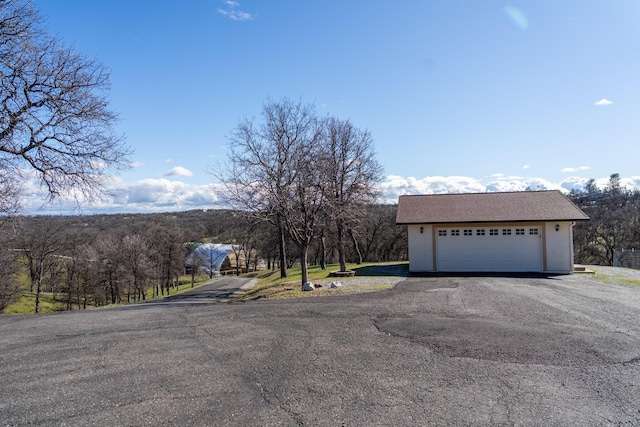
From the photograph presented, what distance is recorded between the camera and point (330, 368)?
225 inches

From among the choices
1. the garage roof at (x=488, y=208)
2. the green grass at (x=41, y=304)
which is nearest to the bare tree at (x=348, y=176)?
the garage roof at (x=488, y=208)

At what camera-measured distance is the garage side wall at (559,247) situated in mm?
20344

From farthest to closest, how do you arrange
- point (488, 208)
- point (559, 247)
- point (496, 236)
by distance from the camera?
point (488, 208) < point (496, 236) < point (559, 247)

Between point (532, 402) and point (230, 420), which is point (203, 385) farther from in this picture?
point (532, 402)

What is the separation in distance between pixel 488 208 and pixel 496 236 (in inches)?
75.1

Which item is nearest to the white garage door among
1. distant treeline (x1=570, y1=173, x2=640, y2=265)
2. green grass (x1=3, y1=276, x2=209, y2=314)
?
green grass (x1=3, y1=276, x2=209, y2=314)

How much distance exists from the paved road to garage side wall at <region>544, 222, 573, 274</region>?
36.3ft

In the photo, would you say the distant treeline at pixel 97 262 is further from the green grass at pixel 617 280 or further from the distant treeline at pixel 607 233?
the distant treeline at pixel 607 233

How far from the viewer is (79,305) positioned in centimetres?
3856

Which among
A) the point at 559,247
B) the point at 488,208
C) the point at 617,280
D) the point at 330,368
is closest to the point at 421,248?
the point at 488,208

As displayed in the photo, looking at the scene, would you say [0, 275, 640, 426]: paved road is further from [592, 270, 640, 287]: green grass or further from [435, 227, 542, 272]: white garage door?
[435, 227, 542, 272]: white garage door

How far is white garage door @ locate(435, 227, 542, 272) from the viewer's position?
68.2ft

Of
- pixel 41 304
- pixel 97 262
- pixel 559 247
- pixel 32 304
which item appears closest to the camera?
pixel 559 247

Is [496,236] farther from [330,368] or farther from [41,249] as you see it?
[41,249]
